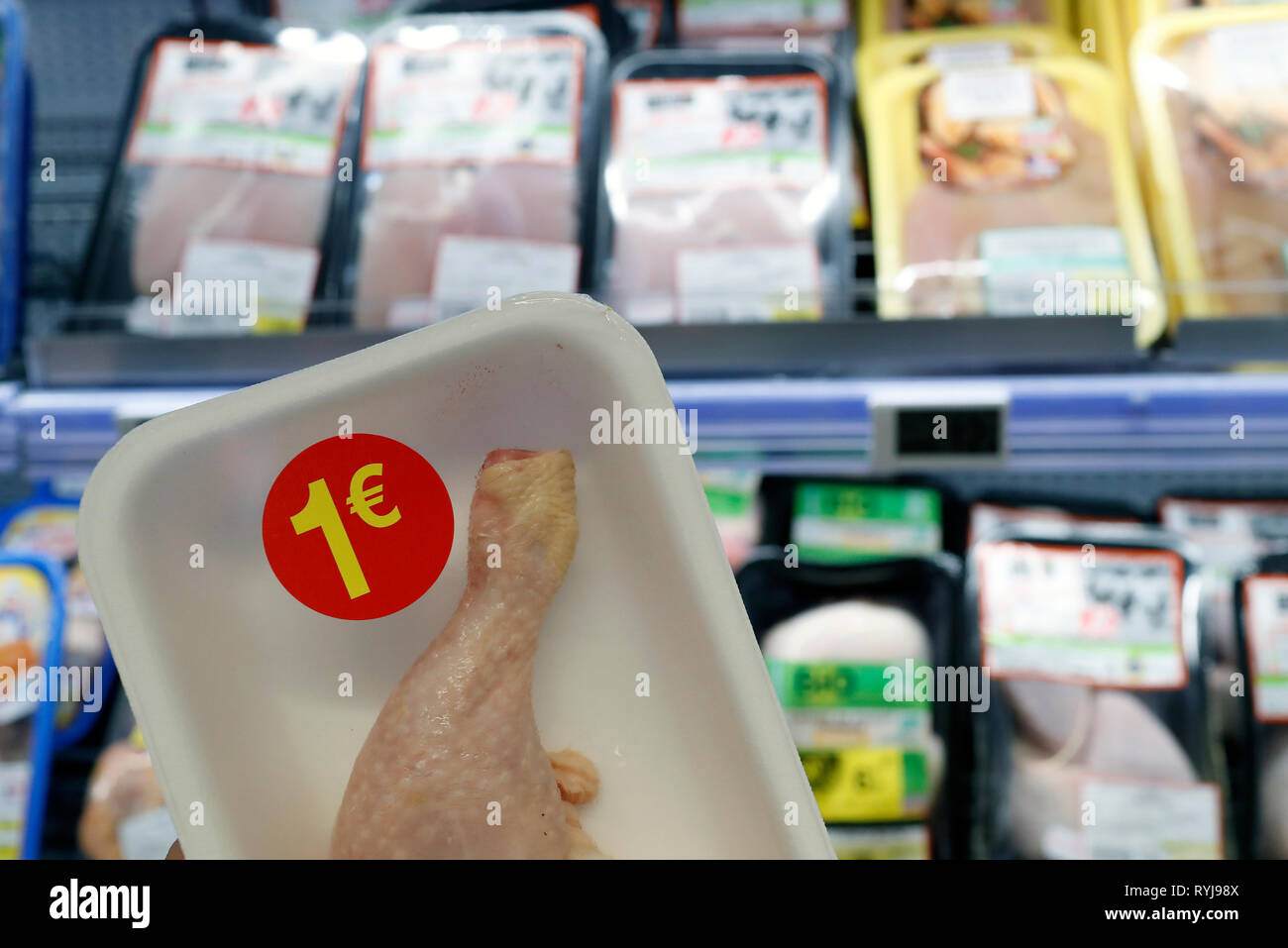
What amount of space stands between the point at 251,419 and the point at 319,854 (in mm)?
320

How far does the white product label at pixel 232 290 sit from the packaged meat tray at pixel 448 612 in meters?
0.64

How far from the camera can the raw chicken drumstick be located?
65 centimetres

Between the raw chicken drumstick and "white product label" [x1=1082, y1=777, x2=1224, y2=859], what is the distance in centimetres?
80

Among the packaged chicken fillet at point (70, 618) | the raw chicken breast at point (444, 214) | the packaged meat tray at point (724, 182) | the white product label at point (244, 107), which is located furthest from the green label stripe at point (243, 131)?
the packaged chicken fillet at point (70, 618)

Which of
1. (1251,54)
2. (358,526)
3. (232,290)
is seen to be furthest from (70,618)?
(1251,54)

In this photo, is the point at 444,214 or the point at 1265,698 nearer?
the point at 1265,698

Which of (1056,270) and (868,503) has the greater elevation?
(1056,270)

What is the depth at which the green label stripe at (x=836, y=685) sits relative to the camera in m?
1.30

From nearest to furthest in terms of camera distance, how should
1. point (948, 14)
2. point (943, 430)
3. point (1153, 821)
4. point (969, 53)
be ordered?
point (943, 430) < point (1153, 821) < point (969, 53) < point (948, 14)

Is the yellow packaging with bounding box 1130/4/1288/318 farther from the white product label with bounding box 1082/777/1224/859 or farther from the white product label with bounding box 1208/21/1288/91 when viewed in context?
the white product label with bounding box 1082/777/1224/859

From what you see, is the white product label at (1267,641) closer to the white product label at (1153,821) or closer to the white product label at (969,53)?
the white product label at (1153,821)

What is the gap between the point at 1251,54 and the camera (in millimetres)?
1396

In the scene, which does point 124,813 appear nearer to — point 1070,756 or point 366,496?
point 366,496

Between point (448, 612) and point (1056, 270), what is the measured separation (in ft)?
3.01
